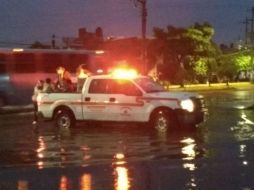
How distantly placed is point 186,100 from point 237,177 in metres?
8.86

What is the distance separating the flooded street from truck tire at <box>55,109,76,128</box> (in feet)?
0.89

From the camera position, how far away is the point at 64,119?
71.9 ft

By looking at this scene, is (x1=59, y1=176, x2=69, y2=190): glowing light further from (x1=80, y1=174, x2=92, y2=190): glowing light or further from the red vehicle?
the red vehicle

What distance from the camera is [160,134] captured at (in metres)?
19.6

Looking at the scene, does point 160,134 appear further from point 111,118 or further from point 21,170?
point 21,170

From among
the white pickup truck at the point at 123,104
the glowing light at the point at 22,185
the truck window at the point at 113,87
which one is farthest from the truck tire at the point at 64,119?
the glowing light at the point at 22,185

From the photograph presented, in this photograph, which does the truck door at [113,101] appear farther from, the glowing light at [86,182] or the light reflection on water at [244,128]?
the glowing light at [86,182]

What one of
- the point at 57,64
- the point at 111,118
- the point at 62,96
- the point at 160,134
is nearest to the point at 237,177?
the point at 160,134

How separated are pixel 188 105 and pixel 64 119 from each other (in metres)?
4.15

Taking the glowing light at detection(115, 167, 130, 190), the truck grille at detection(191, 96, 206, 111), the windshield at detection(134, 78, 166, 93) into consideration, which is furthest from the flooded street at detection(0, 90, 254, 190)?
the windshield at detection(134, 78, 166, 93)

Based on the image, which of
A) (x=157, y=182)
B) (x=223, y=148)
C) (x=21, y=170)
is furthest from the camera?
(x=223, y=148)

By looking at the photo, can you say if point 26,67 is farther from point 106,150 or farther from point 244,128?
point 106,150

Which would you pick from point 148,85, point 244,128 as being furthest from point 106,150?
point 244,128

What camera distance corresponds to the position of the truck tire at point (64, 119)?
21.9m
